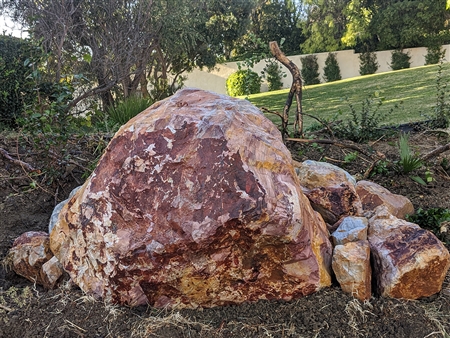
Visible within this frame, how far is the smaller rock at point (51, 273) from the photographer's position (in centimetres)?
206

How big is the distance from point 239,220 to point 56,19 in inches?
285

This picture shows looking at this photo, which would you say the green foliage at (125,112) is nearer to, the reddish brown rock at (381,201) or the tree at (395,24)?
the reddish brown rock at (381,201)

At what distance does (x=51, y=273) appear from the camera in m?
2.06

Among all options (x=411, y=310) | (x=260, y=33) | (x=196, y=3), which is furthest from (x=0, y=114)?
(x=260, y=33)

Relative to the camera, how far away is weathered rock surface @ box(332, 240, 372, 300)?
5.84ft

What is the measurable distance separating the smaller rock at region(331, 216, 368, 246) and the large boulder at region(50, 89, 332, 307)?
0.36 feet

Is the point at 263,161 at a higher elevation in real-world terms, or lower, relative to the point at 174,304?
higher

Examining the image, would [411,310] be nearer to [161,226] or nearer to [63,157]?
[161,226]

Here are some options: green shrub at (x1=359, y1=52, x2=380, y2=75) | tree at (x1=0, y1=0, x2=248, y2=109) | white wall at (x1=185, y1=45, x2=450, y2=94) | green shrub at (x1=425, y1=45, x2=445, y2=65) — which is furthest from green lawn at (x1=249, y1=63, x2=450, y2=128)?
green shrub at (x1=359, y1=52, x2=380, y2=75)

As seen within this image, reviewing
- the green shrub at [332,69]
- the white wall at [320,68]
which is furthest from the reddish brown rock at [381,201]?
the green shrub at [332,69]

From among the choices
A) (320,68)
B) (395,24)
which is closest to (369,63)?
(395,24)

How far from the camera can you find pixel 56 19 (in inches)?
295

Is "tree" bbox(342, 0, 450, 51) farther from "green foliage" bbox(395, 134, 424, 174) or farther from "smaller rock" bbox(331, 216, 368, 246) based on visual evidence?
"smaller rock" bbox(331, 216, 368, 246)

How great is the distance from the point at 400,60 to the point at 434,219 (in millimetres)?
24912
